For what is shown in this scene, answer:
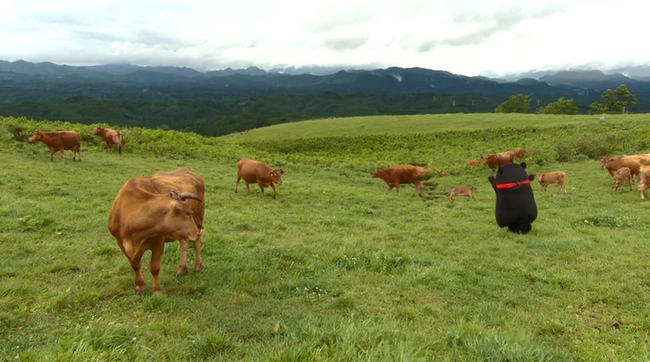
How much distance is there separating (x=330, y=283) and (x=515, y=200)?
283 inches

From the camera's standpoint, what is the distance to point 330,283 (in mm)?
6441

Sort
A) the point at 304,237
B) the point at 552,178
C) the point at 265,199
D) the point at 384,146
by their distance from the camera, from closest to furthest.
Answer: the point at 304,237 < the point at 265,199 < the point at 552,178 < the point at 384,146

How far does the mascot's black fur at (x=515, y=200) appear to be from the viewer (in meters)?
10.5

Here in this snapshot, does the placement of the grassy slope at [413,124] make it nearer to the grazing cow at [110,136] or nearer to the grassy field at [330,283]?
the grazing cow at [110,136]

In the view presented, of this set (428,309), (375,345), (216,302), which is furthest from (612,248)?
(216,302)

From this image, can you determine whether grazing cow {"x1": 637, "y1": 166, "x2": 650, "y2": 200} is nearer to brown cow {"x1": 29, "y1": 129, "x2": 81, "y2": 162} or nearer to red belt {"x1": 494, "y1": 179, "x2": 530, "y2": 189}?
red belt {"x1": 494, "y1": 179, "x2": 530, "y2": 189}

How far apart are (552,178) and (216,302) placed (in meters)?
18.5

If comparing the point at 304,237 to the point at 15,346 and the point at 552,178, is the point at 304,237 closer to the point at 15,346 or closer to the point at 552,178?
the point at 15,346

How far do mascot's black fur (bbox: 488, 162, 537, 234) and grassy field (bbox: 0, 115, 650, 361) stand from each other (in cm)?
43

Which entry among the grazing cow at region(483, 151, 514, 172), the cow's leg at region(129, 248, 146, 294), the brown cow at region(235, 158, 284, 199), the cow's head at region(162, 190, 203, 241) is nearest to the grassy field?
the cow's leg at region(129, 248, 146, 294)

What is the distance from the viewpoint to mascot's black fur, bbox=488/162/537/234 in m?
10.5

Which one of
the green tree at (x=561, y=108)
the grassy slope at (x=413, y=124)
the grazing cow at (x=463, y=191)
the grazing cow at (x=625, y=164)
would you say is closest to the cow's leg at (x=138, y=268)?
the grazing cow at (x=463, y=191)

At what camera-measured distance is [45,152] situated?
22125 millimetres

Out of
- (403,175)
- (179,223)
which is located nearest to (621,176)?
(403,175)
